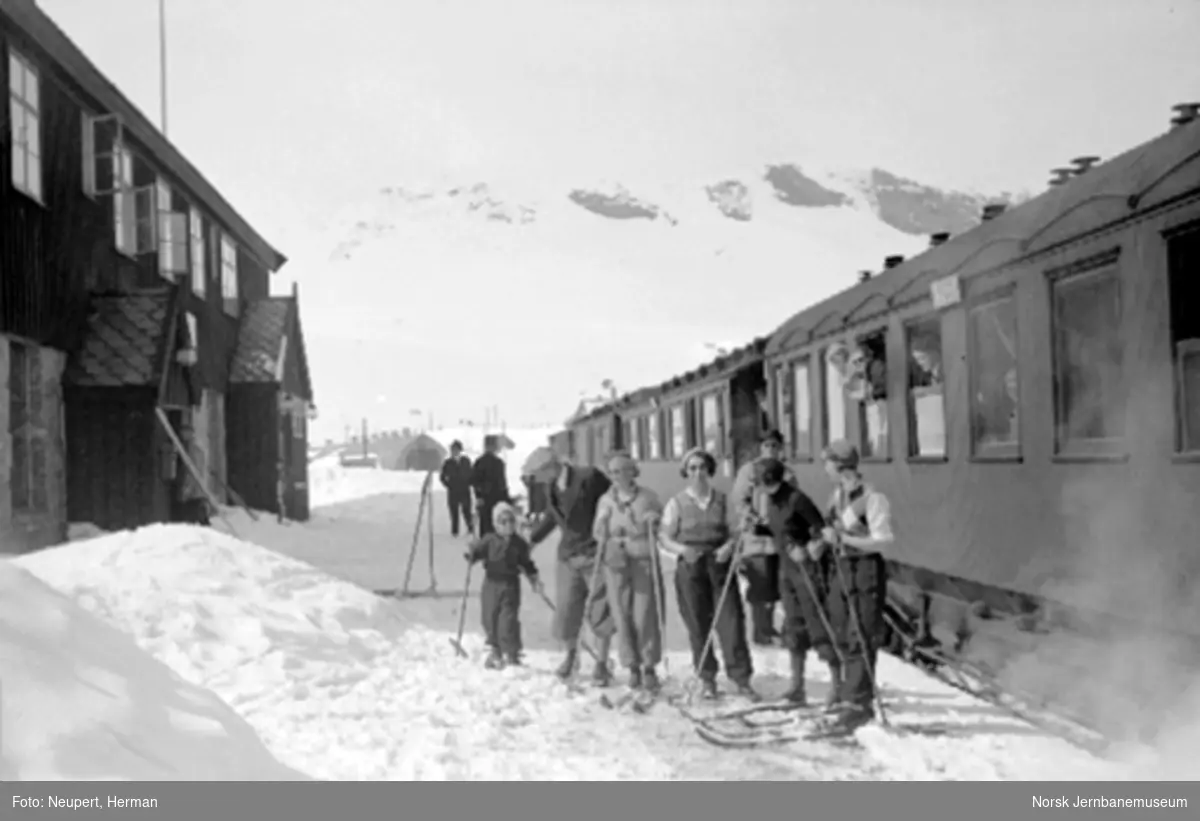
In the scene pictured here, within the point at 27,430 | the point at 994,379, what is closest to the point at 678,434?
the point at 27,430

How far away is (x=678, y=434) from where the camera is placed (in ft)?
61.2

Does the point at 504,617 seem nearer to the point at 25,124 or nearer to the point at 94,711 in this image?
the point at 94,711

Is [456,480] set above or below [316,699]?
above

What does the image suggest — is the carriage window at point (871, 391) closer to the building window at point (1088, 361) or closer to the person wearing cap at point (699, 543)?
the person wearing cap at point (699, 543)

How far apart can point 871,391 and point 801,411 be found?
6.86 feet

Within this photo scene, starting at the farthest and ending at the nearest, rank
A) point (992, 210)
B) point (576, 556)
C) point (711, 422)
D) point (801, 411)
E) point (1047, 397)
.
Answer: point (711, 422) → point (801, 411) → point (992, 210) → point (576, 556) → point (1047, 397)

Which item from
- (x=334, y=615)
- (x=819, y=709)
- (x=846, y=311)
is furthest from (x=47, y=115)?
(x=819, y=709)

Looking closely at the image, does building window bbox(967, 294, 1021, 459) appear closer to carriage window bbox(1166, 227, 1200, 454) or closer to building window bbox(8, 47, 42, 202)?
carriage window bbox(1166, 227, 1200, 454)

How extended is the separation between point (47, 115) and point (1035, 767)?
11315mm

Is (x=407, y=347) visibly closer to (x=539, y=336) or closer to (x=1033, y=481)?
(x=539, y=336)

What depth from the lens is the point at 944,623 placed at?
28.6 feet

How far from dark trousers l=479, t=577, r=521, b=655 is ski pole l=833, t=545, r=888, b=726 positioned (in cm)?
280

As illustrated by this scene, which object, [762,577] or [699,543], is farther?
[762,577]
